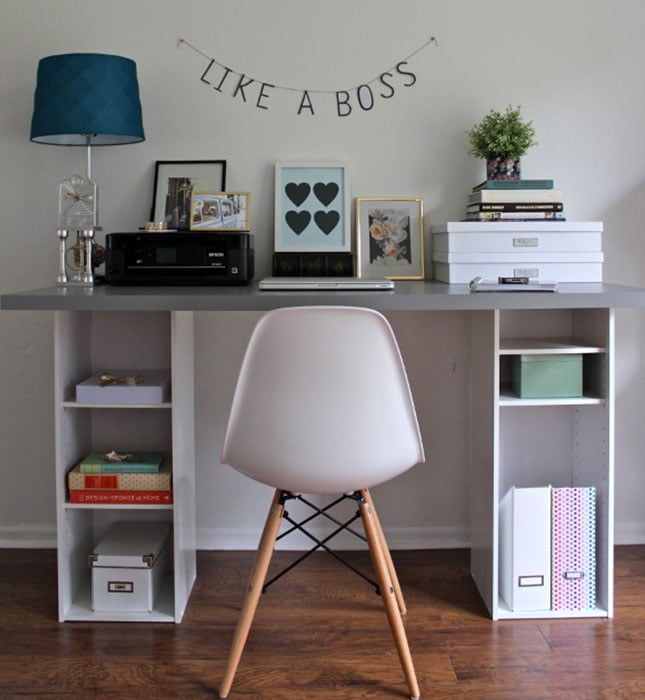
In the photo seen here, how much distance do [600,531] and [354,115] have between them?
1464 millimetres

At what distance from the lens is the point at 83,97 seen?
2598 mm

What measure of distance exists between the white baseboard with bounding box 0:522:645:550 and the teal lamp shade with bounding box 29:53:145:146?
4.27 feet

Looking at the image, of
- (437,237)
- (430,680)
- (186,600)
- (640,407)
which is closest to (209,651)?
(186,600)

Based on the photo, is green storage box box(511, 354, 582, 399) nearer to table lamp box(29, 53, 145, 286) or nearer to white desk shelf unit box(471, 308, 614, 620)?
white desk shelf unit box(471, 308, 614, 620)

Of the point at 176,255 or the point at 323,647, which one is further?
the point at 176,255

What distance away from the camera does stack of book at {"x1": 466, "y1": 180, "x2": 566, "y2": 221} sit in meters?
2.68

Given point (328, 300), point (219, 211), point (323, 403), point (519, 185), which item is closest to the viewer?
point (323, 403)

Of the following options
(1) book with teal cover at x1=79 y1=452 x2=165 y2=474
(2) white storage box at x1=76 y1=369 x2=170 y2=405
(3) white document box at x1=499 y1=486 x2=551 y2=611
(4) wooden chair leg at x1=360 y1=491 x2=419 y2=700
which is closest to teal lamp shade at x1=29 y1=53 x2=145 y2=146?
(2) white storage box at x1=76 y1=369 x2=170 y2=405

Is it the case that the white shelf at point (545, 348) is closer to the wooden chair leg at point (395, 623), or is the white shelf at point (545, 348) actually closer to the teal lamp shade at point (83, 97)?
the wooden chair leg at point (395, 623)

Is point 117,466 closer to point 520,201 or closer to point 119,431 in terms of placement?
point 119,431

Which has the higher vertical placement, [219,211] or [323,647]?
[219,211]

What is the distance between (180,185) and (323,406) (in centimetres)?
121

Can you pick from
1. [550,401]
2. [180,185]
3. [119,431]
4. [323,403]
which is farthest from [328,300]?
[119,431]

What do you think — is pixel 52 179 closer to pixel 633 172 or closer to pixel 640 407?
pixel 633 172
